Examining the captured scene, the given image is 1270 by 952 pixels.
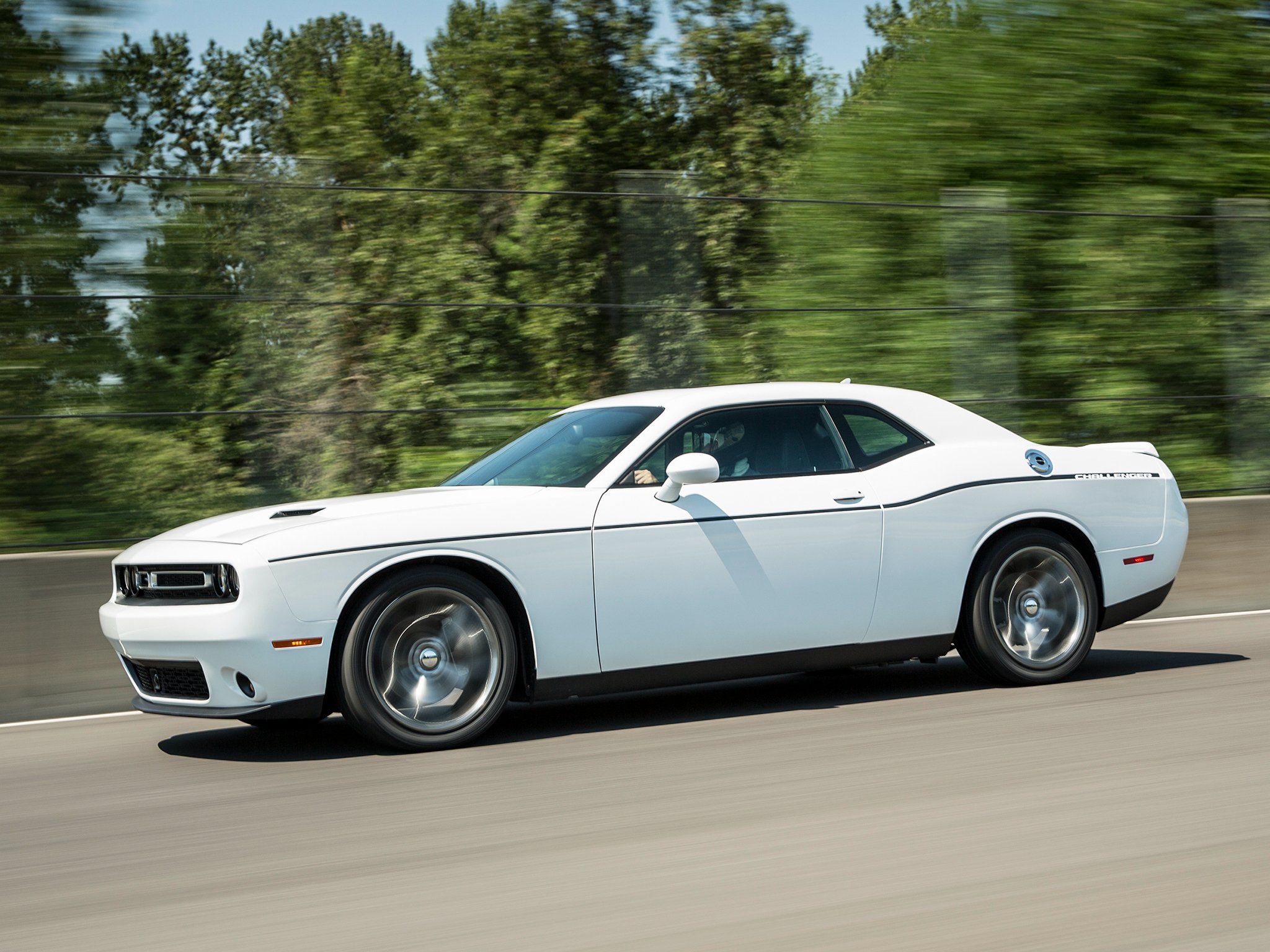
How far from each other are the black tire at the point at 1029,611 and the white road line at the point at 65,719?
428 cm

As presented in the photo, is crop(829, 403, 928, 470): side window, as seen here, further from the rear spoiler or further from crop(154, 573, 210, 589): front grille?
crop(154, 573, 210, 589): front grille

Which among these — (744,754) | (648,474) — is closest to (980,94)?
(648,474)

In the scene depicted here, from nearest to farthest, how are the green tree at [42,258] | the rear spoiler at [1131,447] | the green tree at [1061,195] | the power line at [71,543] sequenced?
1. the rear spoiler at [1131,447]
2. the power line at [71,543]
3. the green tree at [42,258]
4. the green tree at [1061,195]

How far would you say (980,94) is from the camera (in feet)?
38.7

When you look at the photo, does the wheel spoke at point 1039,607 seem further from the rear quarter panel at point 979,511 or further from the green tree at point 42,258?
the green tree at point 42,258

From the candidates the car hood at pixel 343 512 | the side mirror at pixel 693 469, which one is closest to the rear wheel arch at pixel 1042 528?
the side mirror at pixel 693 469

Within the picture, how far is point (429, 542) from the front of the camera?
5867 millimetres

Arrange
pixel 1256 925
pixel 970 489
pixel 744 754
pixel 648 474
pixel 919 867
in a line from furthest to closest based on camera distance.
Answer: pixel 970 489
pixel 648 474
pixel 744 754
pixel 919 867
pixel 1256 925

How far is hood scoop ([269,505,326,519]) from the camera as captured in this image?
6.01 m

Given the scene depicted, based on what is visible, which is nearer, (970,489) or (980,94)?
(970,489)

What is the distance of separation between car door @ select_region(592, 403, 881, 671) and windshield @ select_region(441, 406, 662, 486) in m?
0.18

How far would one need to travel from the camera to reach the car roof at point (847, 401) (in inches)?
263

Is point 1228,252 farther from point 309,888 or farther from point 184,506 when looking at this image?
point 309,888

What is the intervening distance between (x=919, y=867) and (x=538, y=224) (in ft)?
20.5
